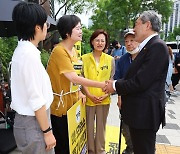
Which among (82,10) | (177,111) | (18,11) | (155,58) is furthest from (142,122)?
(82,10)

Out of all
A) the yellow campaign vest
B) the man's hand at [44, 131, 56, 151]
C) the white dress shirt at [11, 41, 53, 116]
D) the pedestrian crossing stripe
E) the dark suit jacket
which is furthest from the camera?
the pedestrian crossing stripe

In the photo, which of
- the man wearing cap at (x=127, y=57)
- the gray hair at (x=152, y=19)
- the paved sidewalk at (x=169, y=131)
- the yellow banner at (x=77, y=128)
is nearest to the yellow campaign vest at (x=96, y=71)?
the man wearing cap at (x=127, y=57)

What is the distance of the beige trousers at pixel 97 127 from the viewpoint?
2807 millimetres

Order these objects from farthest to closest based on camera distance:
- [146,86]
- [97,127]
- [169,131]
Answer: [169,131] → [97,127] → [146,86]

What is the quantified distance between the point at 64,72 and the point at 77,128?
62 cm

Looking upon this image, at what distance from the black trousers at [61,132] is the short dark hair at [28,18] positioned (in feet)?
3.18

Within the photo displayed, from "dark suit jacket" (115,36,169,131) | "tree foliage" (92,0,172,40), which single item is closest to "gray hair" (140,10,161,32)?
"dark suit jacket" (115,36,169,131)

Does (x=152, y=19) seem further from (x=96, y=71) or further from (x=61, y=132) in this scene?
(x=61, y=132)

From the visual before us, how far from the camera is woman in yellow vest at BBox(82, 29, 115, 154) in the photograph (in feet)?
9.02

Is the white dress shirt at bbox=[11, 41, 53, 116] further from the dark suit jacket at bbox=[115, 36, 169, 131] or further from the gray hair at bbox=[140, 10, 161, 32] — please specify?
the gray hair at bbox=[140, 10, 161, 32]

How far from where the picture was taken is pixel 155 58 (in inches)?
74.9

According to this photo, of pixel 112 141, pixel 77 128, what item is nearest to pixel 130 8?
pixel 112 141

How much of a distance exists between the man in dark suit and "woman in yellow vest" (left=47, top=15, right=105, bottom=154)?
43cm

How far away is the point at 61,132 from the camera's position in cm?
229
